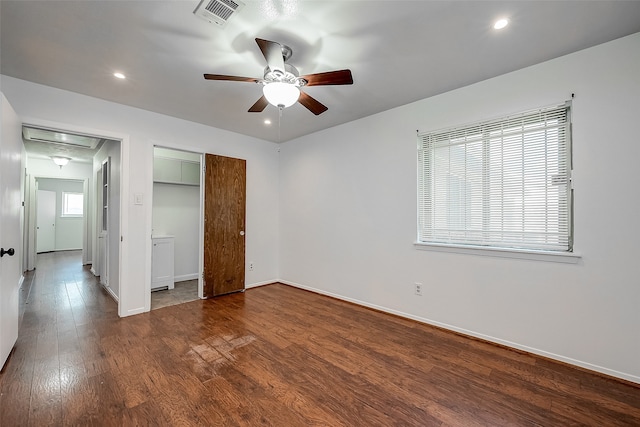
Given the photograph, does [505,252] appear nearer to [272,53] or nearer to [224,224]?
[272,53]

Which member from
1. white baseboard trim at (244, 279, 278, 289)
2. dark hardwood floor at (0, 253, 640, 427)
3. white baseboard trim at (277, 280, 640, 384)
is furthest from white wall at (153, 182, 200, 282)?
white baseboard trim at (277, 280, 640, 384)

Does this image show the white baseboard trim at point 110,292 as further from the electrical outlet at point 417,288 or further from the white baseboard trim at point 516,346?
Answer: the electrical outlet at point 417,288

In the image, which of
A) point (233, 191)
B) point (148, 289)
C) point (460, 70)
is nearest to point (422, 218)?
point (460, 70)

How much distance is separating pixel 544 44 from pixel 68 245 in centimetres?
1236

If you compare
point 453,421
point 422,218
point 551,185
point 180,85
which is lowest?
point 453,421

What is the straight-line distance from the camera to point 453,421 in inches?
64.3

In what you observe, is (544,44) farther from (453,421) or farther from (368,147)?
(453,421)

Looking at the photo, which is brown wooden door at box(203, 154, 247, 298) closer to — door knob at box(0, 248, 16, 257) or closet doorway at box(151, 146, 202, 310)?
closet doorway at box(151, 146, 202, 310)

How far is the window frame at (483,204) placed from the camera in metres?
2.27

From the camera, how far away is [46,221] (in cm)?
834

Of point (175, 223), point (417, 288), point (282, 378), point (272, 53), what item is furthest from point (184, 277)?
point (272, 53)

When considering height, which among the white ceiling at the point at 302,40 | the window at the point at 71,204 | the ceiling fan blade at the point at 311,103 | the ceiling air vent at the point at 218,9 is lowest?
the window at the point at 71,204

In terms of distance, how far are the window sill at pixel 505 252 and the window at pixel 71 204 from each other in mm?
10812

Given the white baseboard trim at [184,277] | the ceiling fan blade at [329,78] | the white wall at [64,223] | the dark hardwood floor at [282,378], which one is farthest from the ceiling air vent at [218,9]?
the white wall at [64,223]
